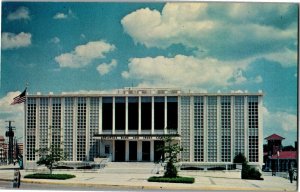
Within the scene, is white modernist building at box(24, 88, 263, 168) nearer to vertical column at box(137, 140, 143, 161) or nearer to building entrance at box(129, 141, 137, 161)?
vertical column at box(137, 140, 143, 161)

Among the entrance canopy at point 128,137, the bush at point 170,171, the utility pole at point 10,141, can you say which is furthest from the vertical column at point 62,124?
the bush at point 170,171

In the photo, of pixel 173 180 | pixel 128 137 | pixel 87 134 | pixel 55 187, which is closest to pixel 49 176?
pixel 55 187

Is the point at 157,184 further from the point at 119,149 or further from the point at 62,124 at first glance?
the point at 119,149

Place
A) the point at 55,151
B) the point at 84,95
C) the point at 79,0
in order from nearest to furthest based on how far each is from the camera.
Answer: the point at 79,0, the point at 55,151, the point at 84,95

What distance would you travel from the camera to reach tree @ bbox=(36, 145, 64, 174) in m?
30.3

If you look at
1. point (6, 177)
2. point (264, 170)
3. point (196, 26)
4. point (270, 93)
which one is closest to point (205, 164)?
point (264, 170)

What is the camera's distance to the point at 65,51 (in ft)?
95.1

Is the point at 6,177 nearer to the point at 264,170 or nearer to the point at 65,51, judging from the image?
the point at 65,51

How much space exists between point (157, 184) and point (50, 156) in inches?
256

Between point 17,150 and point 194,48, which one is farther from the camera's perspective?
point 17,150

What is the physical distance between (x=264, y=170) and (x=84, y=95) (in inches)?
428

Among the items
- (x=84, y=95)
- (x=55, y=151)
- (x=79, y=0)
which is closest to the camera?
(x=79, y=0)

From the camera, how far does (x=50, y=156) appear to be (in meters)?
30.4

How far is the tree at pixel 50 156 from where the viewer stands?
30.3 metres
